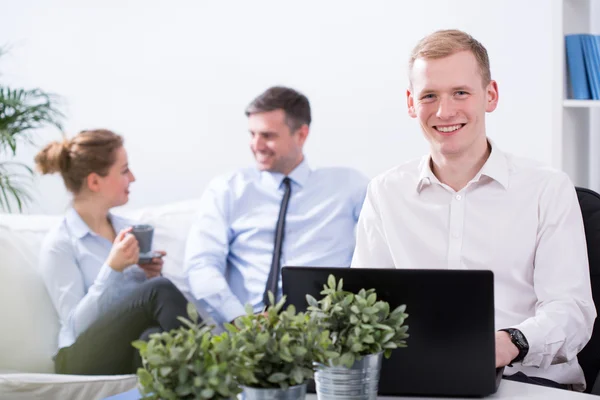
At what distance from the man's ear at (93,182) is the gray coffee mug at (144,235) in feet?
0.77

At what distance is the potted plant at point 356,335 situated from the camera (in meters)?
1.12

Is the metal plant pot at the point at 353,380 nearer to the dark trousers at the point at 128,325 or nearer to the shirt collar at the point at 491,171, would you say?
the shirt collar at the point at 491,171

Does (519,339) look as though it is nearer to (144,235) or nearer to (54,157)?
(144,235)

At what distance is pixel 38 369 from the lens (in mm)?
2904

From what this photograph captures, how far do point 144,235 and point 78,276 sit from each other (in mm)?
297

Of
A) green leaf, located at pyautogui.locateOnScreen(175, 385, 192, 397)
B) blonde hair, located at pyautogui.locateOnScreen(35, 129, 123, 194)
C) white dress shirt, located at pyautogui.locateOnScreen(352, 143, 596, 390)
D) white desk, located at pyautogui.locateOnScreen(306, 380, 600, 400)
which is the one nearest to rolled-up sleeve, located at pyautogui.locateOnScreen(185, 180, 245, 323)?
blonde hair, located at pyautogui.locateOnScreen(35, 129, 123, 194)

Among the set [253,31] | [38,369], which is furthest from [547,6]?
[38,369]

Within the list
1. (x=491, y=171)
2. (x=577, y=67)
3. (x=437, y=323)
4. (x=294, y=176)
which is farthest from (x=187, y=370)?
(x=294, y=176)

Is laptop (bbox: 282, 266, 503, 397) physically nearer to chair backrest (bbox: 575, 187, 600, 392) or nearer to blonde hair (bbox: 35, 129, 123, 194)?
chair backrest (bbox: 575, 187, 600, 392)

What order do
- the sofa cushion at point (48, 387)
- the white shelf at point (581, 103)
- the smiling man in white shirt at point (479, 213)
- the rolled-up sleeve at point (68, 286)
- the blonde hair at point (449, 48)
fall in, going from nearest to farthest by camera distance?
the smiling man in white shirt at point (479, 213) < the blonde hair at point (449, 48) < the sofa cushion at point (48, 387) < the white shelf at point (581, 103) < the rolled-up sleeve at point (68, 286)

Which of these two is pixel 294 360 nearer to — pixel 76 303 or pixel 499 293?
pixel 499 293

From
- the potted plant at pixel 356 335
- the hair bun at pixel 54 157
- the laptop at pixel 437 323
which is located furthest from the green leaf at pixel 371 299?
the hair bun at pixel 54 157

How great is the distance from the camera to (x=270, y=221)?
10.7 ft

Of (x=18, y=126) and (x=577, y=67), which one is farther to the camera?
(x=18, y=126)
